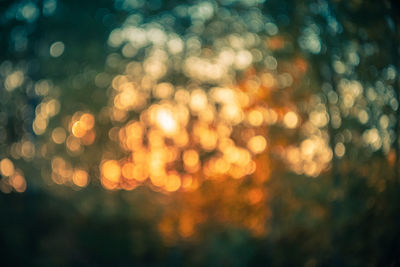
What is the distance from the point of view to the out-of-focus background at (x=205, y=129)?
123 cm

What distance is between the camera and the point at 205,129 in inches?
50.8

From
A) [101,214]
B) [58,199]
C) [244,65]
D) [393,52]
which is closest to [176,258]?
[101,214]

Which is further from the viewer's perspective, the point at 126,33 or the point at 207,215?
the point at 126,33

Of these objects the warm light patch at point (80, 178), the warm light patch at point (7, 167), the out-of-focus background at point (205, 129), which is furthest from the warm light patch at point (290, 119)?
the warm light patch at point (7, 167)

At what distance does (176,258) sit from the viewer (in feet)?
3.87

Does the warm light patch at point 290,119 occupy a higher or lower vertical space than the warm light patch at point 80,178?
higher

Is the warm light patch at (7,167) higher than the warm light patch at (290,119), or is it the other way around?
the warm light patch at (290,119)

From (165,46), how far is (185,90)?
0.19 meters

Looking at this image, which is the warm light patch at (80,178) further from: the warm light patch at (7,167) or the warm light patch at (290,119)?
the warm light patch at (290,119)

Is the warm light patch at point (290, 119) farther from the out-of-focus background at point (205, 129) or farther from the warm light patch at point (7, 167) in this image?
the warm light patch at point (7, 167)

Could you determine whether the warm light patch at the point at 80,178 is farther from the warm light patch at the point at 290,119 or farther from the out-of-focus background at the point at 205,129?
the warm light patch at the point at 290,119

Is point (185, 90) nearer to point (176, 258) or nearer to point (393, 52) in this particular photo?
point (176, 258)

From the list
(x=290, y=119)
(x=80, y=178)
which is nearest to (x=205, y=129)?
(x=290, y=119)

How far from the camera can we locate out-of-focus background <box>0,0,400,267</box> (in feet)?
4.02
